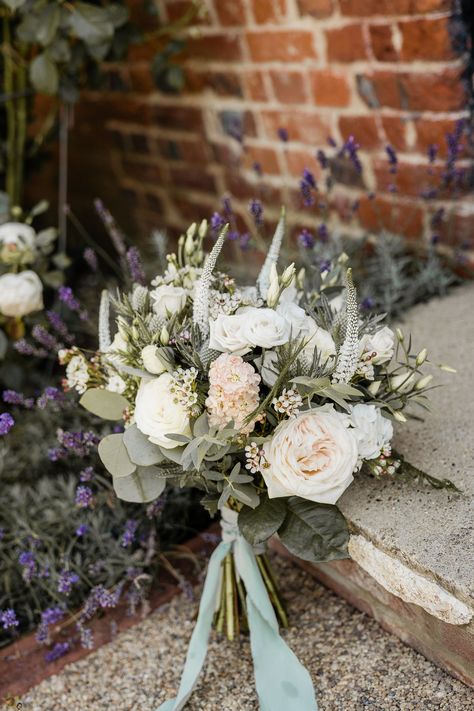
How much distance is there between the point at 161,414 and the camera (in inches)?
53.4

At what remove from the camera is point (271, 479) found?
1.37 meters

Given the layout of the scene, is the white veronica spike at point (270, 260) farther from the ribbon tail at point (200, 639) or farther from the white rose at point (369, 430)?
the ribbon tail at point (200, 639)

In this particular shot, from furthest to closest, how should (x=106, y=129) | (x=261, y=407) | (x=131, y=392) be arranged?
(x=106, y=129) < (x=131, y=392) < (x=261, y=407)

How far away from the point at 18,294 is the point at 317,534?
3.69ft

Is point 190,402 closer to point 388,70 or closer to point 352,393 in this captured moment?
point 352,393

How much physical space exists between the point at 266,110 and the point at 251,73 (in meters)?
0.12

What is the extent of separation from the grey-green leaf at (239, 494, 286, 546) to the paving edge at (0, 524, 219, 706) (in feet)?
1.66

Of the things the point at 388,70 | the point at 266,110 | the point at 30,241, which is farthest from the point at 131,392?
the point at 266,110

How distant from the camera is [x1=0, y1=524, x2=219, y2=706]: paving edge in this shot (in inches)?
67.4

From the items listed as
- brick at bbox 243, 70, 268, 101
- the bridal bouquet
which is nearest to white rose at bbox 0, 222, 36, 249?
the bridal bouquet

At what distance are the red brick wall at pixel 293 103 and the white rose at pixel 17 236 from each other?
2.50 feet

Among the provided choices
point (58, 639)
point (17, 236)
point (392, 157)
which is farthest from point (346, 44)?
point (58, 639)

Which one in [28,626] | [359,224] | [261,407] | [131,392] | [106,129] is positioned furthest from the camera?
[106,129]

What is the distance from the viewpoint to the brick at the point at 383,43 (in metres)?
2.12
